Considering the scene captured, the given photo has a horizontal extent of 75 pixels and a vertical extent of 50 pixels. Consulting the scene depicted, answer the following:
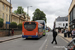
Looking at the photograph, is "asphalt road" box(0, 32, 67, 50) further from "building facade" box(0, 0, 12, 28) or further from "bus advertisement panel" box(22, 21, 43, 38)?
"building facade" box(0, 0, 12, 28)

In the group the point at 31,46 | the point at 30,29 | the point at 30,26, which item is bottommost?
the point at 31,46

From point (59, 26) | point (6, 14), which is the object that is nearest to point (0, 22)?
point (6, 14)

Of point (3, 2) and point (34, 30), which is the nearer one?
point (34, 30)

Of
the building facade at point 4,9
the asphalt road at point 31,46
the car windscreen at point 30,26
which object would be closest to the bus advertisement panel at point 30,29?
the car windscreen at point 30,26

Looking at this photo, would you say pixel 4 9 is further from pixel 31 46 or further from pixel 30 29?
pixel 31 46

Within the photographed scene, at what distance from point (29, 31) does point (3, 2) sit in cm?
2329

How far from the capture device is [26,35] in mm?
19766

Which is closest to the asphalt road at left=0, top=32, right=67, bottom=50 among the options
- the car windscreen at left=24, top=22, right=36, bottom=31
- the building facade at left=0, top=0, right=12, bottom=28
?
the car windscreen at left=24, top=22, right=36, bottom=31

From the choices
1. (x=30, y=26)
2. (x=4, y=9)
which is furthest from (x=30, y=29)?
(x=4, y=9)

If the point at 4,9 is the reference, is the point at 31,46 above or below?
below

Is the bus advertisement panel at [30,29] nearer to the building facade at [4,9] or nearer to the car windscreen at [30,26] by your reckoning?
the car windscreen at [30,26]

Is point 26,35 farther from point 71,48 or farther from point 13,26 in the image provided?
point 13,26

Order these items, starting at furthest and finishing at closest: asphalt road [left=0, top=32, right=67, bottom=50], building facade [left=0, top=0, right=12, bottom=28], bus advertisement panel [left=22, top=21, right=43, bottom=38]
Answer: building facade [left=0, top=0, right=12, bottom=28]
bus advertisement panel [left=22, top=21, right=43, bottom=38]
asphalt road [left=0, top=32, right=67, bottom=50]

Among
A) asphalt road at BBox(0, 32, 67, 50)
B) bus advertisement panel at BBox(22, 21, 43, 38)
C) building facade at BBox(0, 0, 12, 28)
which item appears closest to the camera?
asphalt road at BBox(0, 32, 67, 50)
